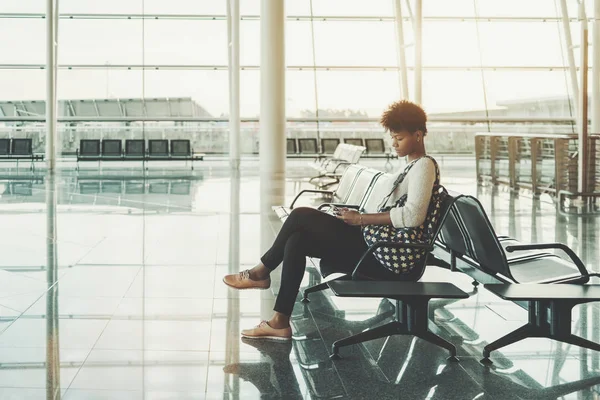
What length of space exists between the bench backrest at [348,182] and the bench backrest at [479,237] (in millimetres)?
2071

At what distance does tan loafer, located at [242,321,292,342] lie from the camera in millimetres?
4008

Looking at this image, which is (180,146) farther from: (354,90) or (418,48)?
(418,48)

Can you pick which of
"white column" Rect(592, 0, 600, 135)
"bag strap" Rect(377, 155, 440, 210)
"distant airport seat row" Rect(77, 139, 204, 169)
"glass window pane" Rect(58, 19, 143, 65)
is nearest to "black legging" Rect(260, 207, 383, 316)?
"bag strap" Rect(377, 155, 440, 210)

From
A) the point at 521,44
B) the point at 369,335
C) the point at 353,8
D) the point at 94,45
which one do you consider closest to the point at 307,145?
the point at 353,8

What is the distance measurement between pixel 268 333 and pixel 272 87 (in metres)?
11.9

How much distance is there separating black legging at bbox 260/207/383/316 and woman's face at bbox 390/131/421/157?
1.72 feet

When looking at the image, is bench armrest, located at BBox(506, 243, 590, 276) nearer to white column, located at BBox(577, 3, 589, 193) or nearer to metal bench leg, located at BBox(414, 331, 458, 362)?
metal bench leg, located at BBox(414, 331, 458, 362)

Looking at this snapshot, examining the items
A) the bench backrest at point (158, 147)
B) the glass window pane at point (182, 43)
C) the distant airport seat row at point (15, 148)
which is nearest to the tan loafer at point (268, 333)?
the bench backrest at point (158, 147)

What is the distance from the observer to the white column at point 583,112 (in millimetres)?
10070

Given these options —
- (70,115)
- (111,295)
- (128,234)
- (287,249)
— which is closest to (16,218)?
(128,234)

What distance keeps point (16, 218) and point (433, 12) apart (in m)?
17.0

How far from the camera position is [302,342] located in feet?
13.1

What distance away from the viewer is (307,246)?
411 centimetres

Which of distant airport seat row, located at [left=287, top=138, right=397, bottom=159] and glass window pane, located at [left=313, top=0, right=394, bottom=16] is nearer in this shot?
distant airport seat row, located at [left=287, top=138, right=397, bottom=159]
